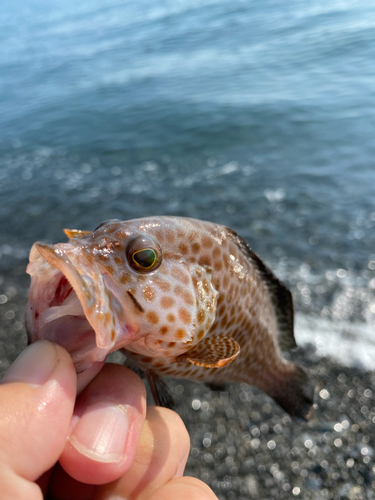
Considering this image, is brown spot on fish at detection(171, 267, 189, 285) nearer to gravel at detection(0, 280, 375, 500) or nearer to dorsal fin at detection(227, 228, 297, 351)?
dorsal fin at detection(227, 228, 297, 351)

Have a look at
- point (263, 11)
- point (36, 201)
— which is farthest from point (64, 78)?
point (263, 11)

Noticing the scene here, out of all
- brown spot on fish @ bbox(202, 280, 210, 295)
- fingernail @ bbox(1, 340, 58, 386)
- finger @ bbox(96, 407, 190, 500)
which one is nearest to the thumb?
fingernail @ bbox(1, 340, 58, 386)

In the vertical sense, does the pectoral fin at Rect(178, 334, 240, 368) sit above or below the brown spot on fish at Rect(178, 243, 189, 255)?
below

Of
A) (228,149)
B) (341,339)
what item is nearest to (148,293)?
(341,339)

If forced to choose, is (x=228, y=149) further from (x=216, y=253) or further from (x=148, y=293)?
(x=148, y=293)

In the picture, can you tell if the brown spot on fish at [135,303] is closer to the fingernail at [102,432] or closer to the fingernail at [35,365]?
the fingernail at [35,365]

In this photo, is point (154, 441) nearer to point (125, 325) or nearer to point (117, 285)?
point (125, 325)
